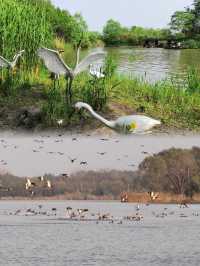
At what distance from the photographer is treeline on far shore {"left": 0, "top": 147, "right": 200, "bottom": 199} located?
2.35 meters

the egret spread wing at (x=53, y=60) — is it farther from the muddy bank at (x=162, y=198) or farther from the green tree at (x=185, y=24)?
the green tree at (x=185, y=24)

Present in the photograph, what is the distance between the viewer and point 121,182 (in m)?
2.41

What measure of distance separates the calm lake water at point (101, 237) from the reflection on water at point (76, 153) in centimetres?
27

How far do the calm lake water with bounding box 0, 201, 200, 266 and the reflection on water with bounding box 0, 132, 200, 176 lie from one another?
27cm

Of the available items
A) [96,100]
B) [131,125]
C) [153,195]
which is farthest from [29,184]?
[96,100]

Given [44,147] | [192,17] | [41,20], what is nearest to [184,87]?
[41,20]

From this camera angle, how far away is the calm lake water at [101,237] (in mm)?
1784

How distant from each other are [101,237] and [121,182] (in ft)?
1.55

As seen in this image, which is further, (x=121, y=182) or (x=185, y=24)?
(x=185, y=24)

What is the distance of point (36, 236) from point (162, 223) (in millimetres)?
388

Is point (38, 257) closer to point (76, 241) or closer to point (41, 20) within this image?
point (76, 241)

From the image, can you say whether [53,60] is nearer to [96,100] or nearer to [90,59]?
[90,59]

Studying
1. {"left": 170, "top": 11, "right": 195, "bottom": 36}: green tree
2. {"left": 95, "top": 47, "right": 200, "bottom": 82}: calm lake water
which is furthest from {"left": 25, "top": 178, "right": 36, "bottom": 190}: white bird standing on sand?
{"left": 170, "top": 11, "right": 195, "bottom": 36}: green tree

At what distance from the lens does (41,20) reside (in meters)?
5.19
